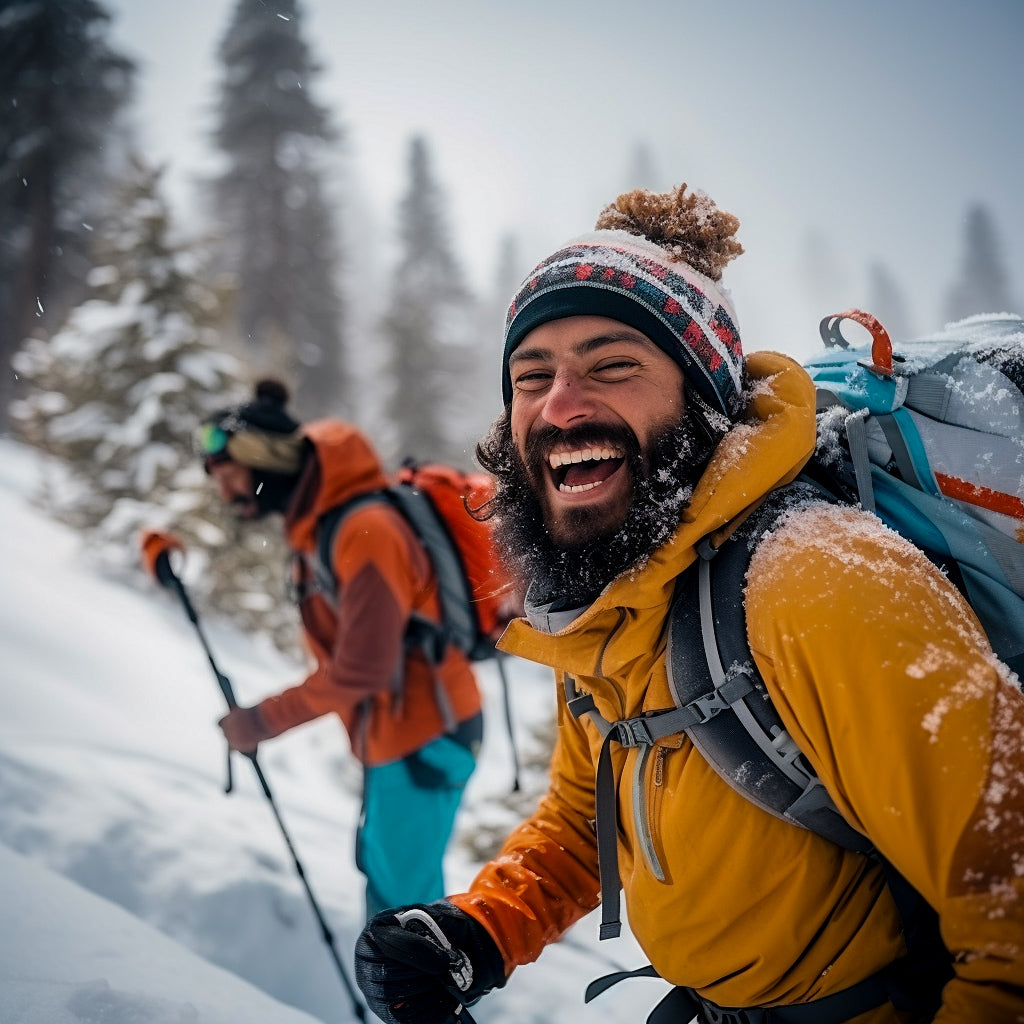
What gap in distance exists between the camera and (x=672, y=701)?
62.1 inches

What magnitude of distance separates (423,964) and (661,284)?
198 centimetres

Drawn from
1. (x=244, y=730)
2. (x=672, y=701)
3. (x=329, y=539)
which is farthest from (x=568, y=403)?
(x=244, y=730)

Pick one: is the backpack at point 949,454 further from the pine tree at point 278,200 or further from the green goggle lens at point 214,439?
the pine tree at point 278,200

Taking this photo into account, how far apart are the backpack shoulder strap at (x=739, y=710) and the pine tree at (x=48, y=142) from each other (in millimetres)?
21783

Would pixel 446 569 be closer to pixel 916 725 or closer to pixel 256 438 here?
pixel 256 438

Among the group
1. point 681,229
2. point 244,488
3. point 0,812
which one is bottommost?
point 0,812

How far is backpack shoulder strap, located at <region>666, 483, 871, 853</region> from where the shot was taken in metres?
1.40

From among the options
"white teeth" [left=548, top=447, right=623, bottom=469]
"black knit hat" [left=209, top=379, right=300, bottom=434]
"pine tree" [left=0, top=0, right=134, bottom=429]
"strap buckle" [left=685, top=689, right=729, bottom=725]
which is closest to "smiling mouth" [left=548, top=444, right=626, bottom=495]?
"white teeth" [left=548, top=447, right=623, bottom=469]

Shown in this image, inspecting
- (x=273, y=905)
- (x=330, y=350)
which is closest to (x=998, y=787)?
(x=273, y=905)

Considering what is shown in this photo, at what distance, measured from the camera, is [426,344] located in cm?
2259

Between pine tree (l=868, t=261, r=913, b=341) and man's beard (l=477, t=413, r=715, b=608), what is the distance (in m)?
48.6

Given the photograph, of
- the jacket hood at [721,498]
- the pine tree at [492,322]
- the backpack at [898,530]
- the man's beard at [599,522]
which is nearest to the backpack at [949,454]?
the backpack at [898,530]

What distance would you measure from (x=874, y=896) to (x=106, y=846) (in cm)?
360

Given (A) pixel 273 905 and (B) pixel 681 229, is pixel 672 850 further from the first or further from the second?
(A) pixel 273 905
